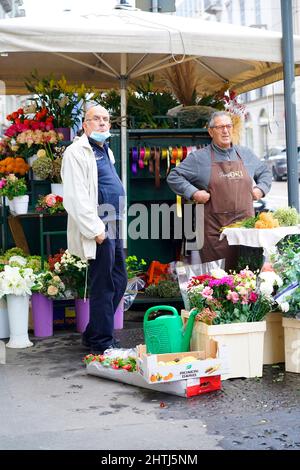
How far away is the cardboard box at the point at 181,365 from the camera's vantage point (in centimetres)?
500

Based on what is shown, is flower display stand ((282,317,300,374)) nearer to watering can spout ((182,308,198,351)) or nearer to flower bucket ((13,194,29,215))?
watering can spout ((182,308,198,351))

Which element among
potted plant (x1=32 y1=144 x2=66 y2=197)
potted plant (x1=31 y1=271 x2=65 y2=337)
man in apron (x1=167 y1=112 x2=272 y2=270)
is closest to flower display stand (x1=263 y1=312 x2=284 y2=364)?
man in apron (x1=167 y1=112 x2=272 y2=270)

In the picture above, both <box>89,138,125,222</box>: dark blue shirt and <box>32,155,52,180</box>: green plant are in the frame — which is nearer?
<box>89,138,125,222</box>: dark blue shirt

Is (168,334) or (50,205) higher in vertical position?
(50,205)

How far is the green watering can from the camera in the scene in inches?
212

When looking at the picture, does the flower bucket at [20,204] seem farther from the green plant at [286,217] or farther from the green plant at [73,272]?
the green plant at [286,217]

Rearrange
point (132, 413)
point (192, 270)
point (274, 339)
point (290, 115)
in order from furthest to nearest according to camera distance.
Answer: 1. point (290, 115)
2. point (192, 270)
3. point (274, 339)
4. point (132, 413)

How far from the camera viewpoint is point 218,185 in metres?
7.00

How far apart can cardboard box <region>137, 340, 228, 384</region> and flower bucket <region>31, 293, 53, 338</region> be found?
5.92ft

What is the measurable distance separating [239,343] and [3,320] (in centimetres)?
237

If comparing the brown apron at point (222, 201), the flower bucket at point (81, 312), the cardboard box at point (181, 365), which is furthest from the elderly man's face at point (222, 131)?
the cardboard box at point (181, 365)

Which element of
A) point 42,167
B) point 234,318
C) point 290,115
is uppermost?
point 290,115

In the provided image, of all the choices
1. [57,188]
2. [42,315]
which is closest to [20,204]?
[57,188]

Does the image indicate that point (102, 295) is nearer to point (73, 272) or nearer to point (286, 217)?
point (73, 272)
